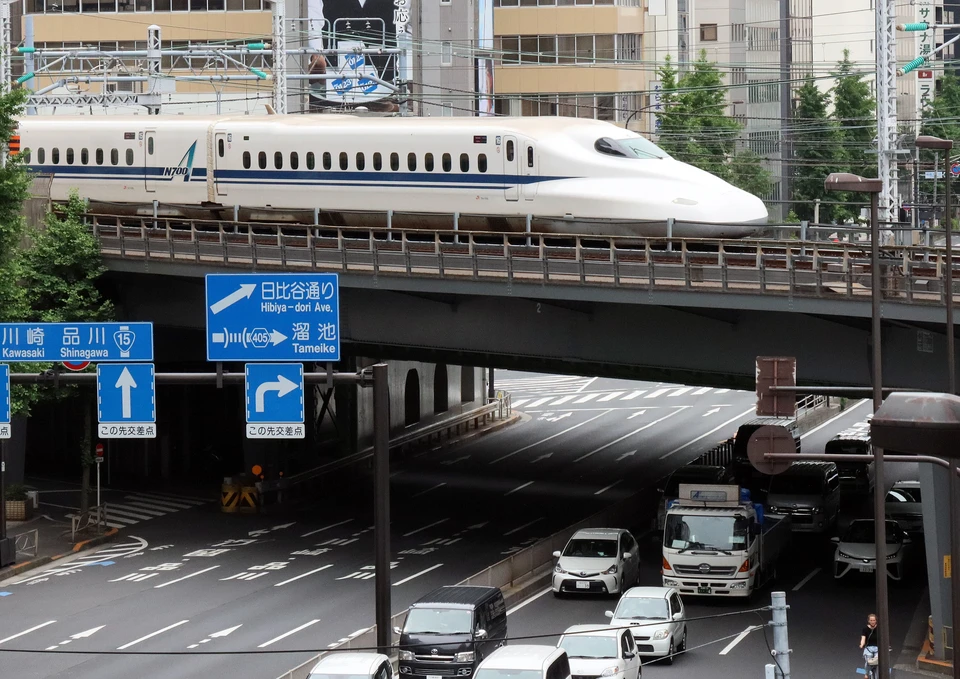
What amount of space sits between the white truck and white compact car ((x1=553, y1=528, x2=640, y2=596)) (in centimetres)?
132

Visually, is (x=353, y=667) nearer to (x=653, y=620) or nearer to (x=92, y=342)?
(x=92, y=342)

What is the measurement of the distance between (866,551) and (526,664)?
16169 mm

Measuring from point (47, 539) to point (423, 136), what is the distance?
623 inches

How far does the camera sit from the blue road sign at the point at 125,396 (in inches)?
902

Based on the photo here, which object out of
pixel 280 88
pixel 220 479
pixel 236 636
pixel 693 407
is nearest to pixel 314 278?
pixel 236 636

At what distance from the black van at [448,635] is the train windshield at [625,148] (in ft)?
41.7

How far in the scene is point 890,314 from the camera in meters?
30.3

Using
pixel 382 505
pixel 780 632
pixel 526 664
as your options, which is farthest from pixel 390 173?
pixel 780 632

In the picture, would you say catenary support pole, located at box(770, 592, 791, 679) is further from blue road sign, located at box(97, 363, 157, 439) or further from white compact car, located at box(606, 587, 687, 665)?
blue road sign, located at box(97, 363, 157, 439)

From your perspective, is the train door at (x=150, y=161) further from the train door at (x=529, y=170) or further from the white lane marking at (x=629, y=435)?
the white lane marking at (x=629, y=435)

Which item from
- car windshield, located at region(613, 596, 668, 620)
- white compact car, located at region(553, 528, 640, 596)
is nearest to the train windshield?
white compact car, located at region(553, 528, 640, 596)

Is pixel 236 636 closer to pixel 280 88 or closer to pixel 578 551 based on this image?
pixel 578 551

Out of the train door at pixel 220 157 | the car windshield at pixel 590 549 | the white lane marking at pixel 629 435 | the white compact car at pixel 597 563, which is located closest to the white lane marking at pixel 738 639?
the white compact car at pixel 597 563

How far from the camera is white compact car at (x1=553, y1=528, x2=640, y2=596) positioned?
35.0 meters
